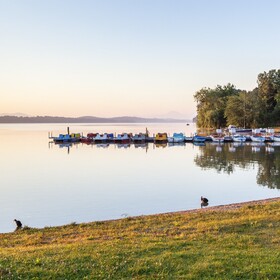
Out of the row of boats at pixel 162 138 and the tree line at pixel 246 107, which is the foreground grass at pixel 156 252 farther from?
the tree line at pixel 246 107

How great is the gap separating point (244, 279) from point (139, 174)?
1175 inches

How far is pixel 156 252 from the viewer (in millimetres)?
8789

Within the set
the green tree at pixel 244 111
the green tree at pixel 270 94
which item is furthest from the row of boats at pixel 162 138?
the green tree at pixel 270 94

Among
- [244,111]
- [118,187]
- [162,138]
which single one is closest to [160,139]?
[162,138]

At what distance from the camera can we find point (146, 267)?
752cm

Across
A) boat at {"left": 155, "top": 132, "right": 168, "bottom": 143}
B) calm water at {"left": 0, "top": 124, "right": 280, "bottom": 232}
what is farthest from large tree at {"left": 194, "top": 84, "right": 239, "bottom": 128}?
calm water at {"left": 0, "top": 124, "right": 280, "bottom": 232}

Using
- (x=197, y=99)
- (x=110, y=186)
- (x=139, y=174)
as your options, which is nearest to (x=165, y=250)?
(x=110, y=186)

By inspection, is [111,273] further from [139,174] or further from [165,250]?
[139,174]

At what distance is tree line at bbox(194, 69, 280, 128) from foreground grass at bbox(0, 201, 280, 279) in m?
93.4

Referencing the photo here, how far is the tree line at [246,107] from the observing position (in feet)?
338

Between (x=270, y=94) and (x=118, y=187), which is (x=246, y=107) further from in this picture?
(x=118, y=187)

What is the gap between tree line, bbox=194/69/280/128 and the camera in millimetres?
103062

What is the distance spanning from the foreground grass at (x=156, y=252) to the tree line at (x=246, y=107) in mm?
93366

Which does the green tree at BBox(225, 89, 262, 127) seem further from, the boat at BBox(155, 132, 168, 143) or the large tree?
the boat at BBox(155, 132, 168, 143)
